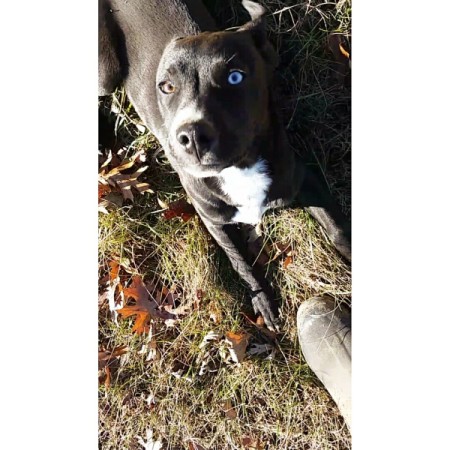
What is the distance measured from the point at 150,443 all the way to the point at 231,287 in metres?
0.88

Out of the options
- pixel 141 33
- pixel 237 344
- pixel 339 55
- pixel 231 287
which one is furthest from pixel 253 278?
pixel 141 33

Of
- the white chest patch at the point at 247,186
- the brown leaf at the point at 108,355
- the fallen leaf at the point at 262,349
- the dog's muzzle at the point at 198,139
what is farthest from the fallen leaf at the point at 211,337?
the dog's muzzle at the point at 198,139

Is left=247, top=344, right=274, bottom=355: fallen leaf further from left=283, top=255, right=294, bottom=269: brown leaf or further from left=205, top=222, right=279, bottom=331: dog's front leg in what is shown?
left=283, top=255, right=294, bottom=269: brown leaf

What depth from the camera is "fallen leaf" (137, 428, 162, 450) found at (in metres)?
2.59

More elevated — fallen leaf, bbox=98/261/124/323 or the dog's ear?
the dog's ear

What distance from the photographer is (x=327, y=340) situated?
2.50 m

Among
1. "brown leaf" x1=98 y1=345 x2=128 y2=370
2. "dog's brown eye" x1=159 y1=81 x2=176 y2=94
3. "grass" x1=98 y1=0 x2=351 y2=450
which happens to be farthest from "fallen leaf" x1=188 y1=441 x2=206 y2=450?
"dog's brown eye" x1=159 y1=81 x2=176 y2=94

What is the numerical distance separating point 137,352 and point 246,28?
1648mm

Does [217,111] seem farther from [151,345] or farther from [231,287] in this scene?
[151,345]

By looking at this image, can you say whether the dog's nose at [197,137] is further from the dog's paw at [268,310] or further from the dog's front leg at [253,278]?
the dog's paw at [268,310]
